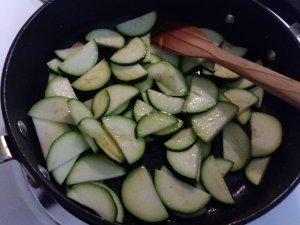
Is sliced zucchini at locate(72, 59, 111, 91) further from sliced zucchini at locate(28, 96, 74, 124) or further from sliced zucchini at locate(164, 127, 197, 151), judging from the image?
sliced zucchini at locate(164, 127, 197, 151)

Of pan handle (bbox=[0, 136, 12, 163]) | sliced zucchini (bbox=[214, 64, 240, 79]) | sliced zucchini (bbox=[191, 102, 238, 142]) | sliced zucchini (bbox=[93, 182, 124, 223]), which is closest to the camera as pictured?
pan handle (bbox=[0, 136, 12, 163])

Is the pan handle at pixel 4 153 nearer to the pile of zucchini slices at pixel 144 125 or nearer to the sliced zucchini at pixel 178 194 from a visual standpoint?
the pile of zucchini slices at pixel 144 125

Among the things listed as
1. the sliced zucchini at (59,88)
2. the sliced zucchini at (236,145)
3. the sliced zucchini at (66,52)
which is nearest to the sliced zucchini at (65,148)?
the sliced zucchini at (59,88)

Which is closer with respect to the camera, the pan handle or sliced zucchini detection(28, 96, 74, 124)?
the pan handle

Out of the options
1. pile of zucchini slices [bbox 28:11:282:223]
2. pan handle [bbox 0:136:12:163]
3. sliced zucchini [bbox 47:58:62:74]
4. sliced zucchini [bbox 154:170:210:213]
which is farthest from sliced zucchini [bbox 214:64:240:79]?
pan handle [bbox 0:136:12:163]

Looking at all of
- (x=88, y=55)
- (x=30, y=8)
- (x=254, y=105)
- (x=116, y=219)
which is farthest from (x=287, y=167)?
(x=30, y=8)
